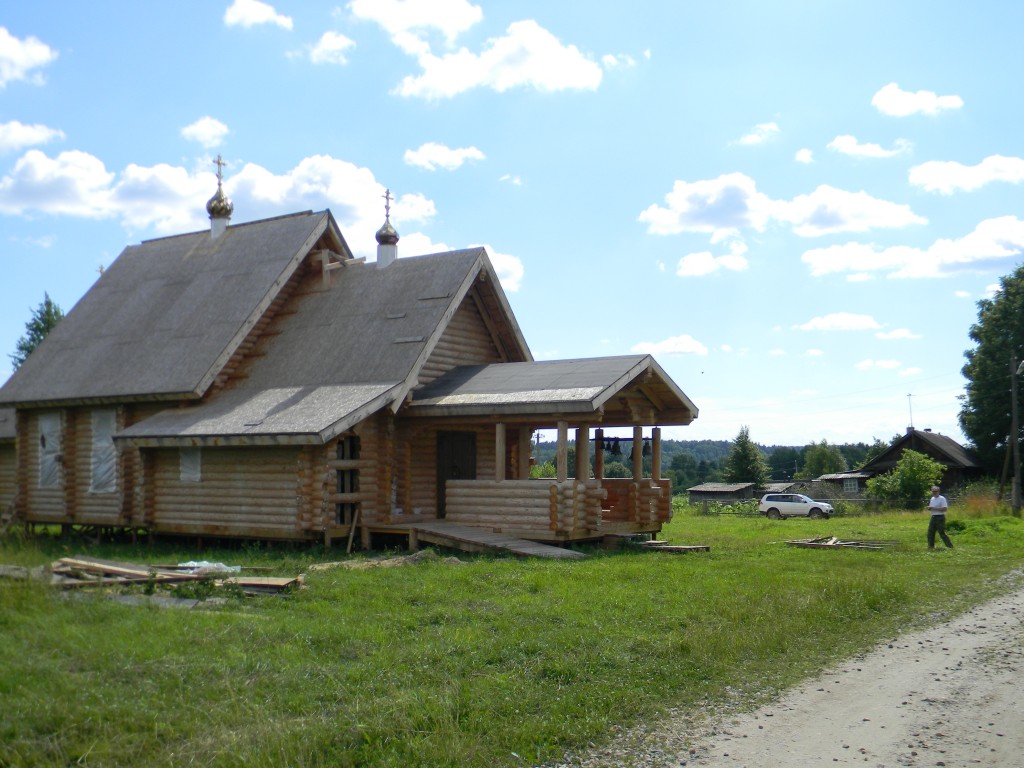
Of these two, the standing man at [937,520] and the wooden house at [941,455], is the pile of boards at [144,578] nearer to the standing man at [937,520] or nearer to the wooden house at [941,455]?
the standing man at [937,520]

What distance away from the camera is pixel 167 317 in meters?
24.4

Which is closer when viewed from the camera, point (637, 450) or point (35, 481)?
point (637, 450)

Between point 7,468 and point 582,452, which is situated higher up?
point 582,452

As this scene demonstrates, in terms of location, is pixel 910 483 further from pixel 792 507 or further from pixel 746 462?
pixel 746 462

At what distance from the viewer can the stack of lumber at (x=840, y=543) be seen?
2066 cm

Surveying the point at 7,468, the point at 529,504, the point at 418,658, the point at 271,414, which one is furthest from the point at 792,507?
the point at 418,658

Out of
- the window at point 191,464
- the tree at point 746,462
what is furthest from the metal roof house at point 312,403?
the tree at point 746,462

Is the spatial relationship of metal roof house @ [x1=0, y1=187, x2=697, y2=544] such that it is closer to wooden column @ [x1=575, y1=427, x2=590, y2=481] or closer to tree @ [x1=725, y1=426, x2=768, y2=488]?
wooden column @ [x1=575, y1=427, x2=590, y2=481]

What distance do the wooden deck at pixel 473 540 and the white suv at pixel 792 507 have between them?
26.2 metres

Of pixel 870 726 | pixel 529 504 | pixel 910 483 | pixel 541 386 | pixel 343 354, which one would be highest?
pixel 343 354

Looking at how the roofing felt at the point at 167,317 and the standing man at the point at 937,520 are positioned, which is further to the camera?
the roofing felt at the point at 167,317

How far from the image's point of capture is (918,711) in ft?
24.4

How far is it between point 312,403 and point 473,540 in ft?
13.8

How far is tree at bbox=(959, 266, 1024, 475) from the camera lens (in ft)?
165
